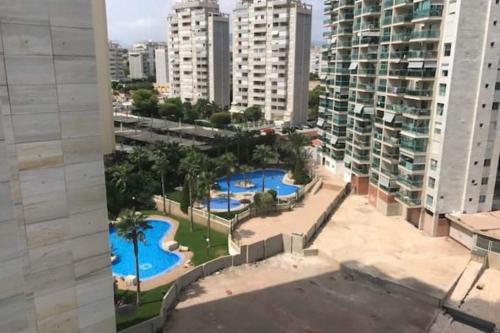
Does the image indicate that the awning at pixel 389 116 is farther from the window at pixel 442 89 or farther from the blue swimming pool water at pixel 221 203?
the blue swimming pool water at pixel 221 203

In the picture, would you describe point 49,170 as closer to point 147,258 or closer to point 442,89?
point 147,258

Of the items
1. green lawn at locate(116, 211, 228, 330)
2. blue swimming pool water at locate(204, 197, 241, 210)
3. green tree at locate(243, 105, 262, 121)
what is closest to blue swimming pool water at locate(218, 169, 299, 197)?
blue swimming pool water at locate(204, 197, 241, 210)

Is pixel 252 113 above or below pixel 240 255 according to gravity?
above

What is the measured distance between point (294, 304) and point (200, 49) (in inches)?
4044

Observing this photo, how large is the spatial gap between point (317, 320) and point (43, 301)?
823 inches

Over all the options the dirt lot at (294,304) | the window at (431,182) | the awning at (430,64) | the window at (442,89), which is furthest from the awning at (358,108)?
the dirt lot at (294,304)

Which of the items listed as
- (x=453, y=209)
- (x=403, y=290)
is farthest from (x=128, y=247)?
(x=453, y=209)

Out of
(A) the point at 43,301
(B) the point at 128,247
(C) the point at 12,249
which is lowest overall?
(B) the point at 128,247

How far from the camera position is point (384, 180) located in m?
50.7

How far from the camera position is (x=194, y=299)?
3312 centimetres

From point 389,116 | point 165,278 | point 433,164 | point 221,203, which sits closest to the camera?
point 165,278

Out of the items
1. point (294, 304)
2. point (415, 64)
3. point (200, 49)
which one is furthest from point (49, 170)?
point (200, 49)

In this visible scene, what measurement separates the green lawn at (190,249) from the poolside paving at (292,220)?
99.2 inches

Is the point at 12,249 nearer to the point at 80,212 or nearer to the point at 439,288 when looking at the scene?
the point at 80,212
